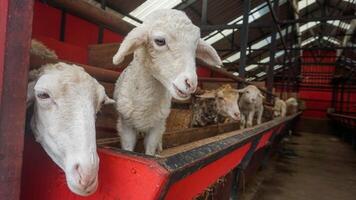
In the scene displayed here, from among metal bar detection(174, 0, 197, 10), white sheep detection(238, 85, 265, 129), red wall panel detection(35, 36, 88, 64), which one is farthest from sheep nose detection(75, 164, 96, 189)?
metal bar detection(174, 0, 197, 10)

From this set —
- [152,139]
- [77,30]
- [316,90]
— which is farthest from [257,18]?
[152,139]

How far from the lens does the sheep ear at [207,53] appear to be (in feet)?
4.68

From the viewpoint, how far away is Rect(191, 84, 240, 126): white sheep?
9.32ft

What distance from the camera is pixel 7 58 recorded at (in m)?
0.74

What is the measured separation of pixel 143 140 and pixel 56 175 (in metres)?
0.63

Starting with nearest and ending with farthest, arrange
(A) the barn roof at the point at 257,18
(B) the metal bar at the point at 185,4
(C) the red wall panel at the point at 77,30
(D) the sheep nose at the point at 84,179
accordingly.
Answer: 1. (D) the sheep nose at the point at 84,179
2. (C) the red wall panel at the point at 77,30
3. (A) the barn roof at the point at 257,18
4. (B) the metal bar at the point at 185,4

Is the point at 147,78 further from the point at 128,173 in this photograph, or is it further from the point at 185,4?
the point at 185,4

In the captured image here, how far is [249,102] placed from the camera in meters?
3.86

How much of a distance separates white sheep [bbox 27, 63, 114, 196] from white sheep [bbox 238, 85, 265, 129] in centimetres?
299

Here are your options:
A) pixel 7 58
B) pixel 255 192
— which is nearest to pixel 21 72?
pixel 7 58

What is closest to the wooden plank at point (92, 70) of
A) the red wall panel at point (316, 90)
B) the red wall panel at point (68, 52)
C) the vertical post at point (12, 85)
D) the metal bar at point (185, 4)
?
the vertical post at point (12, 85)

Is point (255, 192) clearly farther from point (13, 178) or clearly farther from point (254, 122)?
point (13, 178)

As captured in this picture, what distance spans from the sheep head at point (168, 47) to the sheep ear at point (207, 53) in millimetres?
159

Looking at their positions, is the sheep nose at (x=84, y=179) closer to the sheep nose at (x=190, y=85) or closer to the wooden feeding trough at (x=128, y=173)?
the wooden feeding trough at (x=128, y=173)
